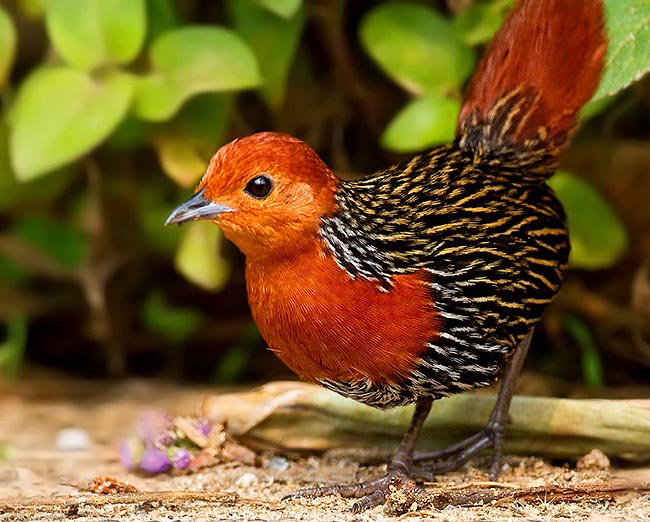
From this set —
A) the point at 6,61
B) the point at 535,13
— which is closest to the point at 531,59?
the point at 535,13

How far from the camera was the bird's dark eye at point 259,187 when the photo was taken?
2766mm

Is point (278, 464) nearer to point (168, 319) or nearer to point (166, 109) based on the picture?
point (166, 109)

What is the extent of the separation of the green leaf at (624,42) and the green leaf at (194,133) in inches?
64.1

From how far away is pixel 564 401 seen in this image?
10.9 ft

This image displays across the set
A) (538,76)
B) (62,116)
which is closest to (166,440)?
(62,116)

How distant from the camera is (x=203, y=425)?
3.47 metres

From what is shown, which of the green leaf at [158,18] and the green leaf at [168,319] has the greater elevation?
the green leaf at [158,18]

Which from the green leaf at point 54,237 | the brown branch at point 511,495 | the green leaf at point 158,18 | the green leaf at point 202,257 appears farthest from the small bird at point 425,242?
the green leaf at point 54,237

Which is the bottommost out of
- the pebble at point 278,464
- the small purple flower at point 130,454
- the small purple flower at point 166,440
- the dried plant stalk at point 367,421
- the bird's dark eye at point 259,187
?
the small purple flower at point 130,454

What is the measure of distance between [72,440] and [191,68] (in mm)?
1498

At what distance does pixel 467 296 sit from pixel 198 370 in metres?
2.61

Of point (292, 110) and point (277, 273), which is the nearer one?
point (277, 273)

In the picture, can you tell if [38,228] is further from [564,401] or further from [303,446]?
[564,401]

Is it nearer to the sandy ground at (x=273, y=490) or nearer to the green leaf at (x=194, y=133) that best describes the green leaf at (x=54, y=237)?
the green leaf at (x=194, y=133)
